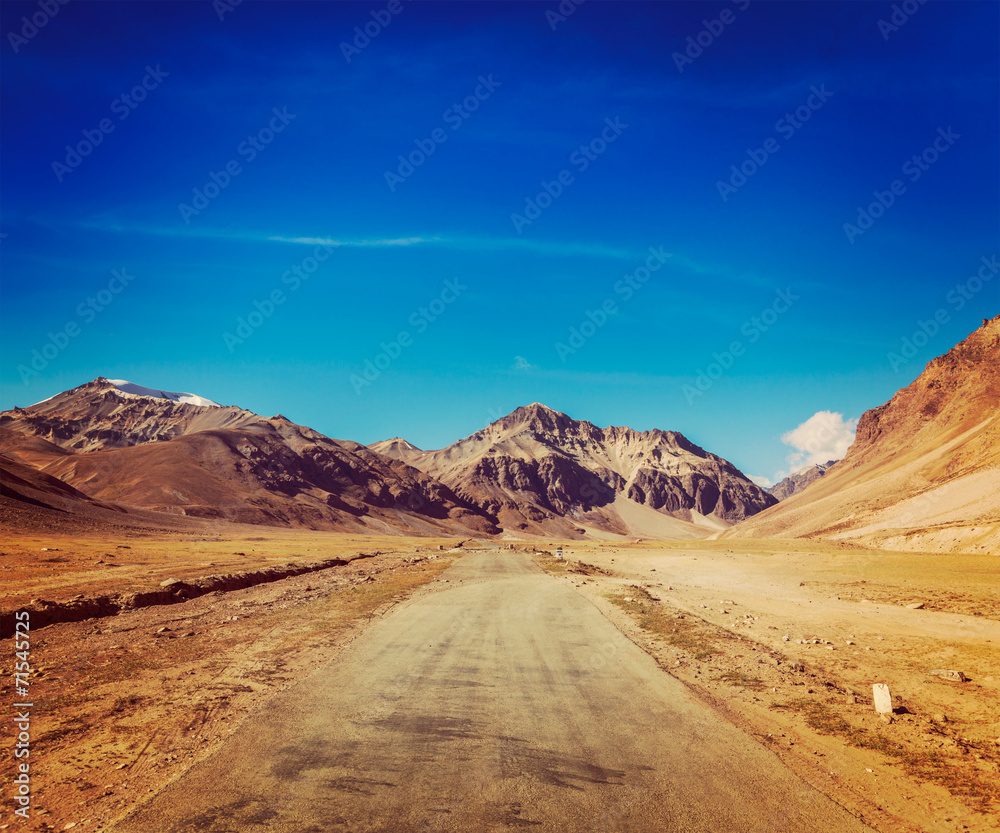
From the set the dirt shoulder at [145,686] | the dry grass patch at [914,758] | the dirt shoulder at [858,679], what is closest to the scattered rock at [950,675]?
the dirt shoulder at [858,679]

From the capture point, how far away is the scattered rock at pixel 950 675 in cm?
1227

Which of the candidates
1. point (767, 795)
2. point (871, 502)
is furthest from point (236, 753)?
point (871, 502)

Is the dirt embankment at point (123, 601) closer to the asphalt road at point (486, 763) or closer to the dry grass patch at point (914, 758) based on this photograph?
the asphalt road at point (486, 763)

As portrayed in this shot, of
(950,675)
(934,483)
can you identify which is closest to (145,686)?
(950,675)

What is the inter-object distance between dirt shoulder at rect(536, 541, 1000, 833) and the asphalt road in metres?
0.92

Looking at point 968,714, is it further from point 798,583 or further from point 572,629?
point 798,583

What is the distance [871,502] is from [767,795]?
13775 cm

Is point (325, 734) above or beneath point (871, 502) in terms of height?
beneath

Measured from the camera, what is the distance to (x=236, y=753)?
24.4 ft

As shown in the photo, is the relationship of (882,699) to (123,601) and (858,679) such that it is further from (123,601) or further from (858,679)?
(123,601)

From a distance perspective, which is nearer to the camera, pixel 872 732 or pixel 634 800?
pixel 634 800

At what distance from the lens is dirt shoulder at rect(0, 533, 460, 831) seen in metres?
6.82

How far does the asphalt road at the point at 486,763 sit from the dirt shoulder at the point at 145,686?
0.70 meters

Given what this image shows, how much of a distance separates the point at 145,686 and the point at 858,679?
14860 millimetres
